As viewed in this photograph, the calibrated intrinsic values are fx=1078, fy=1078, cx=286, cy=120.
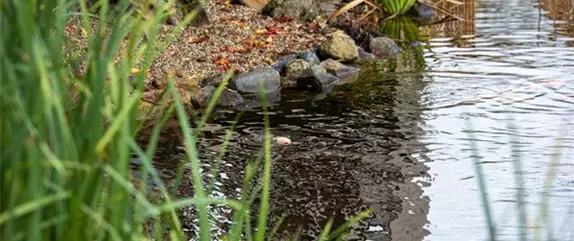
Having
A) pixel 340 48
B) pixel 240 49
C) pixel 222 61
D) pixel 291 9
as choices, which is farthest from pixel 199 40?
pixel 291 9

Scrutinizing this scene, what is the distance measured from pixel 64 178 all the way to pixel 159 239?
1.97 feet

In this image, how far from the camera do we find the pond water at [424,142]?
5.63 meters

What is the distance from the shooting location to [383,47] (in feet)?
38.0

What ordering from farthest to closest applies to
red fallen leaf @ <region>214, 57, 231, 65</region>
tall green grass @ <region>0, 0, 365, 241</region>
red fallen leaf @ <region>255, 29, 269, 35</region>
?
red fallen leaf @ <region>255, 29, 269, 35</region> → red fallen leaf @ <region>214, 57, 231, 65</region> → tall green grass @ <region>0, 0, 365, 241</region>

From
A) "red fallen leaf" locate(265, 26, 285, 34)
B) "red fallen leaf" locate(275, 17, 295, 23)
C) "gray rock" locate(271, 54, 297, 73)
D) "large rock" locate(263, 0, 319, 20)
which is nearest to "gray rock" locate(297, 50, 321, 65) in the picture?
"gray rock" locate(271, 54, 297, 73)

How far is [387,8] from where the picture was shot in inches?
590

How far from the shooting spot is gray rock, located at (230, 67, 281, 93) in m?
9.33

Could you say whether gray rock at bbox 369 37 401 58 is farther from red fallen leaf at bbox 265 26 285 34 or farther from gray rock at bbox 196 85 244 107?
gray rock at bbox 196 85 244 107

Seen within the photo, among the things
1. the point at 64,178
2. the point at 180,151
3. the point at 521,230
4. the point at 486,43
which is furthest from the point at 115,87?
the point at 486,43

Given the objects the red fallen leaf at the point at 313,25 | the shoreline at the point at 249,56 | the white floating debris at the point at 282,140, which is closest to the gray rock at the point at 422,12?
the shoreline at the point at 249,56

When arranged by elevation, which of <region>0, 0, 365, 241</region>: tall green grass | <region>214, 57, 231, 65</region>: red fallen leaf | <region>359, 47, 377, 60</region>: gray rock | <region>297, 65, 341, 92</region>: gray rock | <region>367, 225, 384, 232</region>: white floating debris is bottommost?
<region>359, 47, 377, 60</region>: gray rock

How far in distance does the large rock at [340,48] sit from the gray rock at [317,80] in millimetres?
986

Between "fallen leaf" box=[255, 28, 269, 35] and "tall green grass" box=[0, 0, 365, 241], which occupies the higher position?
"tall green grass" box=[0, 0, 365, 241]

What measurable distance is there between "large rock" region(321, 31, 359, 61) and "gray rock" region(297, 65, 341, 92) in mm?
986
